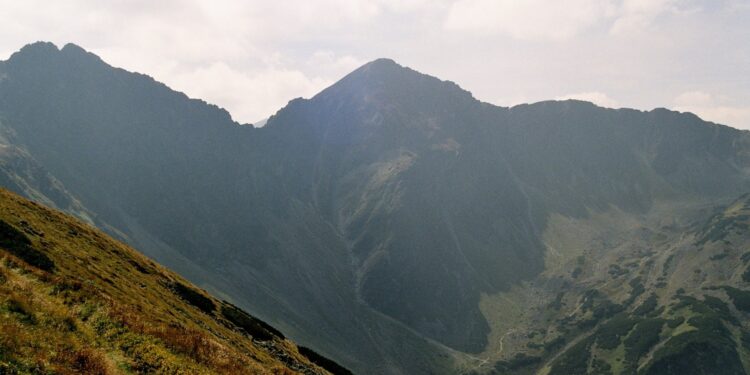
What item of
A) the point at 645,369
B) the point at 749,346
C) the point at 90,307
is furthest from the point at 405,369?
the point at 90,307

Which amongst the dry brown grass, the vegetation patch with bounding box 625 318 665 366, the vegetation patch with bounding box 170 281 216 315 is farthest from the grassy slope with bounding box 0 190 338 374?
the vegetation patch with bounding box 625 318 665 366

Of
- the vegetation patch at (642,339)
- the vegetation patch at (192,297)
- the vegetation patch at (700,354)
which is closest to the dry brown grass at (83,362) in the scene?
the vegetation patch at (192,297)

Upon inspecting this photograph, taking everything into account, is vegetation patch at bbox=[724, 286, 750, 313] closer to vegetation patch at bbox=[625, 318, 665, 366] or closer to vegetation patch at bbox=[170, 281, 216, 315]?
vegetation patch at bbox=[625, 318, 665, 366]

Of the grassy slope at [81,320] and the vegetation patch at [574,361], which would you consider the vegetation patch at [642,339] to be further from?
the grassy slope at [81,320]

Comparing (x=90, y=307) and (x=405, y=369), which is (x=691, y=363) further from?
(x=90, y=307)

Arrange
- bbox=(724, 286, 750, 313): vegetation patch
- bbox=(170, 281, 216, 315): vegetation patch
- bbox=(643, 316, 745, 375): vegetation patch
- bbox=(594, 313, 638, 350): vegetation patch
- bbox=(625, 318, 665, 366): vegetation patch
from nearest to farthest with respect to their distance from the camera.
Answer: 1. bbox=(170, 281, 216, 315): vegetation patch
2. bbox=(643, 316, 745, 375): vegetation patch
3. bbox=(625, 318, 665, 366): vegetation patch
4. bbox=(724, 286, 750, 313): vegetation patch
5. bbox=(594, 313, 638, 350): vegetation patch

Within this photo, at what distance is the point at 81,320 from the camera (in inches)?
842

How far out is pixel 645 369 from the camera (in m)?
164

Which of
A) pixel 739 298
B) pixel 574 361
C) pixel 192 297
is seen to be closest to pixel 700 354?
pixel 574 361

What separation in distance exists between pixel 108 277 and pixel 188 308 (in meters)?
9.88

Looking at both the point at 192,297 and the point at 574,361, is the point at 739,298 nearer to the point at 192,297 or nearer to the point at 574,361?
the point at 574,361

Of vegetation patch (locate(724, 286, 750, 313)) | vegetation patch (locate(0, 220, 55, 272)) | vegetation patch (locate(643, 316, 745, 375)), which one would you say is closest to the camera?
vegetation patch (locate(0, 220, 55, 272))

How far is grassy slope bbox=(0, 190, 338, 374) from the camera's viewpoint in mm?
17500

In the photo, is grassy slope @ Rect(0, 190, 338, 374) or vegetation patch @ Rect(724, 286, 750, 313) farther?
vegetation patch @ Rect(724, 286, 750, 313)
